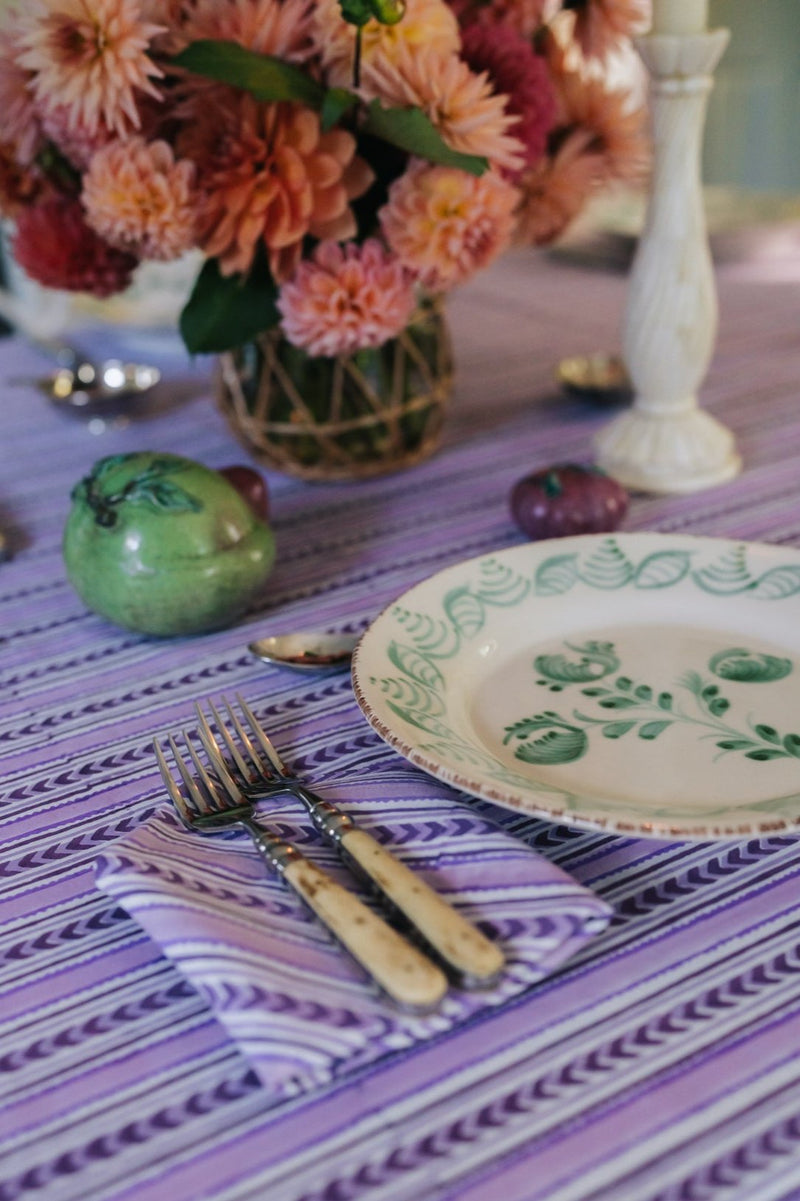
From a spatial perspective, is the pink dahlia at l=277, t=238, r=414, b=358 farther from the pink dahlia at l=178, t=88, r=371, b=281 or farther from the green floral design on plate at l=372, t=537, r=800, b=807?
Answer: the green floral design on plate at l=372, t=537, r=800, b=807

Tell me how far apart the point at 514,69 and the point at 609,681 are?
0.36 meters

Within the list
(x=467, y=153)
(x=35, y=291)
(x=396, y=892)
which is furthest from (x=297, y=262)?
(x=35, y=291)

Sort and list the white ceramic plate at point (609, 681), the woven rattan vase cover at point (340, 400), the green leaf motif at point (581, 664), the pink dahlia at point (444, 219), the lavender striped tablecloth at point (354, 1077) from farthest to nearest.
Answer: the woven rattan vase cover at point (340, 400) → the pink dahlia at point (444, 219) → the green leaf motif at point (581, 664) → the white ceramic plate at point (609, 681) → the lavender striped tablecloth at point (354, 1077)

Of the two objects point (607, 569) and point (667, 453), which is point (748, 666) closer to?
point (607, 569)

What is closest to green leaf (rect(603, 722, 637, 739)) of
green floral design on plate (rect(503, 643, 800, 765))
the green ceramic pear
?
green floral design on plate (rect(503, 643, 800, 765))

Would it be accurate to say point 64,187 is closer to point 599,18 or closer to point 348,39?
point 348,39

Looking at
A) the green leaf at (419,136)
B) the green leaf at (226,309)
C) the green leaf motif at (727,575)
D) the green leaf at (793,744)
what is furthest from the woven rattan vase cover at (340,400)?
the green leaf at (793,744)

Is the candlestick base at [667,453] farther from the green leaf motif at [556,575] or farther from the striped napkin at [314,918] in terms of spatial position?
the striped napkin at [314,918]

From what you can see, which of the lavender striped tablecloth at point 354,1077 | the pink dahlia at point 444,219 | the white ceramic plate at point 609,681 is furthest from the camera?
the pink dahlia at point 444,219

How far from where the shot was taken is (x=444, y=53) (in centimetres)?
58

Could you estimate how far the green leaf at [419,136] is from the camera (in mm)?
575

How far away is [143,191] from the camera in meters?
0.59

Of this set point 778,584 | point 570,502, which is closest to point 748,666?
point 778,584

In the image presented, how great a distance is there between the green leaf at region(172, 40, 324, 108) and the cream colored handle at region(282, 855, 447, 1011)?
0.41 m
